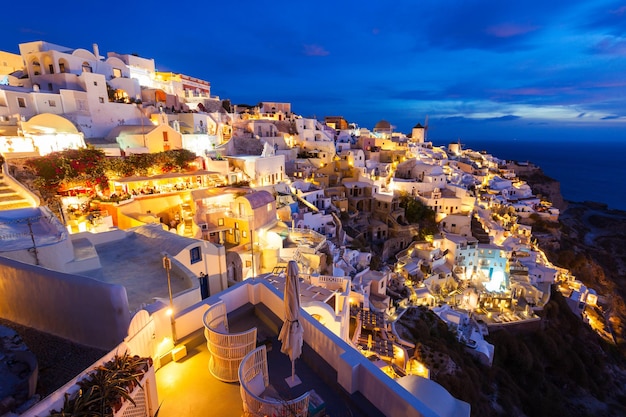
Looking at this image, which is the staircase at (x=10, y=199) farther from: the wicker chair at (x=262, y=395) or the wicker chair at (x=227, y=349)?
the wicker chair at (x=262, y=395)

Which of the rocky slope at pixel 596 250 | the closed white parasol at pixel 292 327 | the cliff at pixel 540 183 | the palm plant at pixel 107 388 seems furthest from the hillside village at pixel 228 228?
the cliff at pixel 540 183

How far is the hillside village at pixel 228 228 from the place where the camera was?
660cm

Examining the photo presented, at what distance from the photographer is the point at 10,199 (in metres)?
15.4

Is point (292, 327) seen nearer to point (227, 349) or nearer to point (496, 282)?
point (227, 349)

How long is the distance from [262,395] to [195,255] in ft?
29.8

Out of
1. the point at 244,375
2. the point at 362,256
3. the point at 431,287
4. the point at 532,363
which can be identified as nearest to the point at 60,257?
the point at 244,375

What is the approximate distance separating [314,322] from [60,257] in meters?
9.14

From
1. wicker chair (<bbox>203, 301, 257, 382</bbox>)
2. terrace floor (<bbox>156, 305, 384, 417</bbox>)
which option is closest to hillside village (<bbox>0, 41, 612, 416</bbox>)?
terrace floor (<bbox>156, 305, 384, 417</bbox>)

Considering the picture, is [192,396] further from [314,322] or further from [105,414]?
[314,322]

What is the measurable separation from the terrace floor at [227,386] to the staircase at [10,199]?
15.0 meters

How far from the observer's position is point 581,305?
3319 centimetres

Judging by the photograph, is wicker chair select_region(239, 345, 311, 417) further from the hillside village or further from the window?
the window

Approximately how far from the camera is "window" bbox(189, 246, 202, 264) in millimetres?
12650

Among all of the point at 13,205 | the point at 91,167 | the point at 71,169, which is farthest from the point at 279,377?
the point at 91,167
